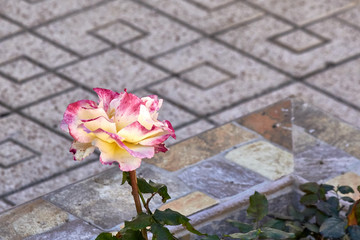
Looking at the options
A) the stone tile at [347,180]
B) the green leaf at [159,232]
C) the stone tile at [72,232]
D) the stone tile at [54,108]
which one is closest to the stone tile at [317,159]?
the stone tile at [347,180]

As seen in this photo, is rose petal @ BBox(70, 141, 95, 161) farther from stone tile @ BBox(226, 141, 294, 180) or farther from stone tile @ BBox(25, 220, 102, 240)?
stone tile @ BBox(226, 141, 294, 180)

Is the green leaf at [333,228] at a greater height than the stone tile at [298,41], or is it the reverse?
the green leaf at [333,228]

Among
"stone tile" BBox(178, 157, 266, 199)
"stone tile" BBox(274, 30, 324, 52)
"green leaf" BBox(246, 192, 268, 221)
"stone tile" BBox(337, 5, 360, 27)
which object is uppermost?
"green leaf" BBox(246, 192, 268, 221)

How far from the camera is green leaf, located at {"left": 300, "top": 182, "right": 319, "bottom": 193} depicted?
2088 mm

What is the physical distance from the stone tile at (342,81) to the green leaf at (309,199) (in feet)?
5.21

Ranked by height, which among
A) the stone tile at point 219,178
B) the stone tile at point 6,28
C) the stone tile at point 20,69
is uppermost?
the stone tile at point 6,28

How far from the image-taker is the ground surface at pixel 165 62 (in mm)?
3424

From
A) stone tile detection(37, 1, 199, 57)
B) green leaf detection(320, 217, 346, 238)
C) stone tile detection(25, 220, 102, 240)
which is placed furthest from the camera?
stone tile detection(37, 1, 199, 57)

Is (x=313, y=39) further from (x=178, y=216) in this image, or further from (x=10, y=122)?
(x=178, y=216)

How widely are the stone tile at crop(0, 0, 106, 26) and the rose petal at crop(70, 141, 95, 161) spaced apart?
2.70 m

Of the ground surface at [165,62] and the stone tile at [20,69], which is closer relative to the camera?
the ground surface at [165,62]

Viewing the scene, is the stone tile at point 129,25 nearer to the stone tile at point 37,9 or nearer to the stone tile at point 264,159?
the stone tile at point 37,9

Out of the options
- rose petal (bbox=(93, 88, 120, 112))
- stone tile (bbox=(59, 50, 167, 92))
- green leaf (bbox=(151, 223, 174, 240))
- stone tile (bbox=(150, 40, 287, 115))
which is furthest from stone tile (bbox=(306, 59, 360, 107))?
rose petal (bbox=(93, 88, 120, 112))

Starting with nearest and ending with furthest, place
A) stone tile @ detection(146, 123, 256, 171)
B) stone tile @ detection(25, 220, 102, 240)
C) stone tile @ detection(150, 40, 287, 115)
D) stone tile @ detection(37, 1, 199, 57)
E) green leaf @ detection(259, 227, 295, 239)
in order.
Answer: green leaf @ detection(259, 227, 295, 239) < stone tile @ detection(25, 220, 102, 240) < stone tile @ detection(146, 123, 256, 171) < stone tile @ detection(150, 40, 287, 115) < stone tile @ detection(37, 1, 199, 57)
